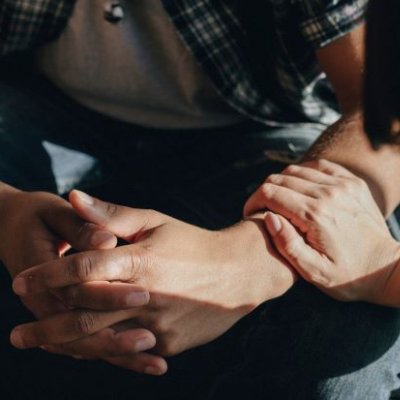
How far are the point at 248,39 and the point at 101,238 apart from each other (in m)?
0.60

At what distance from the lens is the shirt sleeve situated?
3.99ft

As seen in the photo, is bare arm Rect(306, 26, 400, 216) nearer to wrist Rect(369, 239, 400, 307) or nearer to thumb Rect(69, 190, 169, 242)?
wrist Rect(369, 239, 400, 307)

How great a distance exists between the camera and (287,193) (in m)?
1.09

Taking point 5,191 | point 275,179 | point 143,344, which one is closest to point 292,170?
point 275,179

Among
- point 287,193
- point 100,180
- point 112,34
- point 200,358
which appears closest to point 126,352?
point 200,358

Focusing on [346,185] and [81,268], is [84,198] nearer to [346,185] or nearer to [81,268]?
[81,268]

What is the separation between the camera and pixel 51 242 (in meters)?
1.05

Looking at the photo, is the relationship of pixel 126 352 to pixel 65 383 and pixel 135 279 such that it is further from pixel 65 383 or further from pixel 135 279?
pixel 65 383

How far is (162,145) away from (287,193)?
0.45m

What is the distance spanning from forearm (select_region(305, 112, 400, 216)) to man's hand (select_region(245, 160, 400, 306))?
94 millimetres

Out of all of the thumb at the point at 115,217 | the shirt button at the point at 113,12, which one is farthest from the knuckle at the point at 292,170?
the shirt button at the point at 113,12

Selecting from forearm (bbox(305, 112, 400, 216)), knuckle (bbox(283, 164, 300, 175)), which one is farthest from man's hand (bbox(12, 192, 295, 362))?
forearm (bbox(305, 112, 400, 216))

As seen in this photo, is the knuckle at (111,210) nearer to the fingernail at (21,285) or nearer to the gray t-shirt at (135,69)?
the fingernail at (21,285)

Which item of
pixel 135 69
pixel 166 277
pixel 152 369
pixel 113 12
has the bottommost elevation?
pixel 152 369
